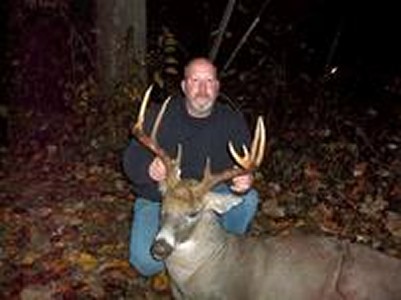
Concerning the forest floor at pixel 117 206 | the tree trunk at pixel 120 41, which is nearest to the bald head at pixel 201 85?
the forest floor at pixel 117 206

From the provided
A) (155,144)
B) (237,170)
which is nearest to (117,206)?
(155,144)

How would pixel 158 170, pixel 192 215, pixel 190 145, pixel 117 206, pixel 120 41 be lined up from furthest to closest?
pixel 120 41 → pixel 117 206 → pixel 190 145 → pixel 158 170 → pixel 192 215

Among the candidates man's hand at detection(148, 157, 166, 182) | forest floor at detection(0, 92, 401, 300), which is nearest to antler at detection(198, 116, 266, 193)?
man's hand at detection(148, 157, 166, 182)

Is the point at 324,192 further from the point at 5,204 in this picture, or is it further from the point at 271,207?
the point at 5,204

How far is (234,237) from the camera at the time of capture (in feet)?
20.5

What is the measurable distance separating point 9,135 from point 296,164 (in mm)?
3072

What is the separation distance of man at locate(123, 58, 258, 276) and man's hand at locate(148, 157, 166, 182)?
0.74ft

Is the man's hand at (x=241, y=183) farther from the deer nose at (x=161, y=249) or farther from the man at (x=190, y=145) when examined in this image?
the deer nose at (x=161, y=249)

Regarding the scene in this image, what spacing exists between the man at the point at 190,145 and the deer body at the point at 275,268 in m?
0.36

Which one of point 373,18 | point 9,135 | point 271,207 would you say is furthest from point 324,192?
point 373,18

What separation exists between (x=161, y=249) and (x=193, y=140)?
99cm

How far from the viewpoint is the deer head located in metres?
5.92

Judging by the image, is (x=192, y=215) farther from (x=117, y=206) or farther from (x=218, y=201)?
(x=117, y=206)

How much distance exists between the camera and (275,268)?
604 centimetres
